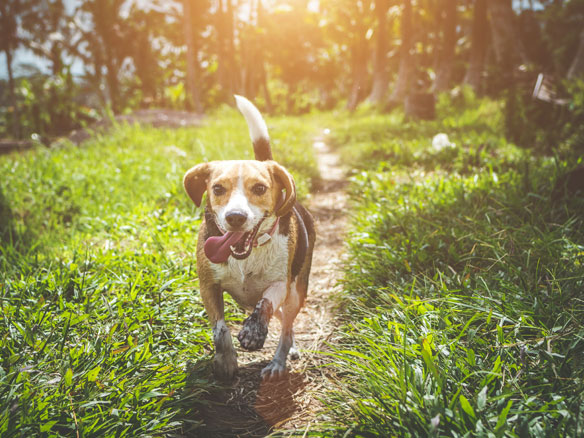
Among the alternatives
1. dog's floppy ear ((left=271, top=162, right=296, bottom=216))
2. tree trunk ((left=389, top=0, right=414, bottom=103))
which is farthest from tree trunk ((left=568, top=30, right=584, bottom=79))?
dog's floppy ear ((left=271, top=162, right=296, bottom=216))

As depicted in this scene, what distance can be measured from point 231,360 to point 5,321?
4.19ft

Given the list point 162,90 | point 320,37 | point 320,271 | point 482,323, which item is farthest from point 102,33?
point 482,323

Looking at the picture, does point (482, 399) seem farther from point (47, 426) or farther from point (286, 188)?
point (47, 426)

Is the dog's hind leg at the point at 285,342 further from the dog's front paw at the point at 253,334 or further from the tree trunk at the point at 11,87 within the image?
the tree trunk at the point at 11,87

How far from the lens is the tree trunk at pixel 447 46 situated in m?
13.8

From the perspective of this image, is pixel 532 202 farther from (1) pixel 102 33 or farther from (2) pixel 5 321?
(1) pixel 102 33

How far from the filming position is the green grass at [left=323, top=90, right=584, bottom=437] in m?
1.47

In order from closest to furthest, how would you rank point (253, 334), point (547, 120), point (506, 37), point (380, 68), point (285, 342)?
1. point (253, 334)
2. point (285, 342)
3. point (547, 120)
4. point (506, 37)
5. point (380, 68)

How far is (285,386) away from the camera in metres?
2.24

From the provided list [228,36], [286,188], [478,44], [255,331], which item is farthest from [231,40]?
[255,331]

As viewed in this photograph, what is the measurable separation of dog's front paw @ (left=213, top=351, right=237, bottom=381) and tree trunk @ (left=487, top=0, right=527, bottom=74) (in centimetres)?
1216

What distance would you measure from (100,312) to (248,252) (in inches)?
44.4

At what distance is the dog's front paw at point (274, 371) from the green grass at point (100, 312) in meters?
0.34

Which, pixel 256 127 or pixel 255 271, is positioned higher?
pixel 256 127
